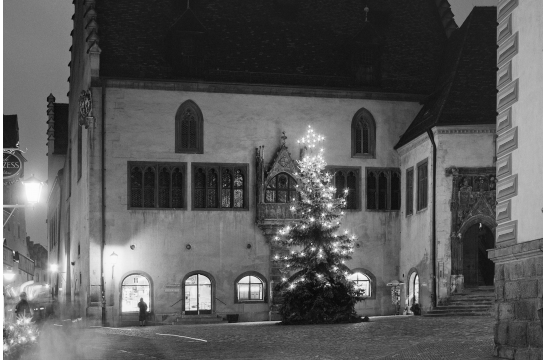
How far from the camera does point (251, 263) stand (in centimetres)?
4781

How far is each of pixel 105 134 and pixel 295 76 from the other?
887 cm

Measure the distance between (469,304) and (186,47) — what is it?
1653 cm

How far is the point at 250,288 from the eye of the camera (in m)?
47.9

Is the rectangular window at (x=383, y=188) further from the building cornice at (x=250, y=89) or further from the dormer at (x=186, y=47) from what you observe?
the dormer at (x=186, y=47)

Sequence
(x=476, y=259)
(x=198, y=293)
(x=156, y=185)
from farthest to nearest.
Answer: (x=198, y=293)
(x=156, y=185)
(x=476, y=259)

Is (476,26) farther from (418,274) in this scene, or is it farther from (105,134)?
(105,134)

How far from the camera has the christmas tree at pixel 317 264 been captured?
3834cm

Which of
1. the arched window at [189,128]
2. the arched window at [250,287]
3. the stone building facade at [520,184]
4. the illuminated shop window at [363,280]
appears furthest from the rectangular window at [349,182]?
the stone building facade at [520,184]

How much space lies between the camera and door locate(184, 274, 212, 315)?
47281 millimetres

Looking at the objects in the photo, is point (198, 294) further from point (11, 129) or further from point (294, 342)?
point (294, 342)

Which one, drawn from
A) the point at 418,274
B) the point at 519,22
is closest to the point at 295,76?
the point at 418,274

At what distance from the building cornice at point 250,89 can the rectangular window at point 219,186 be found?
3340 millimetres

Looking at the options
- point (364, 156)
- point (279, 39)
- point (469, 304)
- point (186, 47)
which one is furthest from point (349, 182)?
point (186, 47)

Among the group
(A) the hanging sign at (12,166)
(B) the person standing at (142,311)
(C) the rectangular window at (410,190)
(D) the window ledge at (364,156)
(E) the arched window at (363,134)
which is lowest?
(B) the person standing at (142,311)
